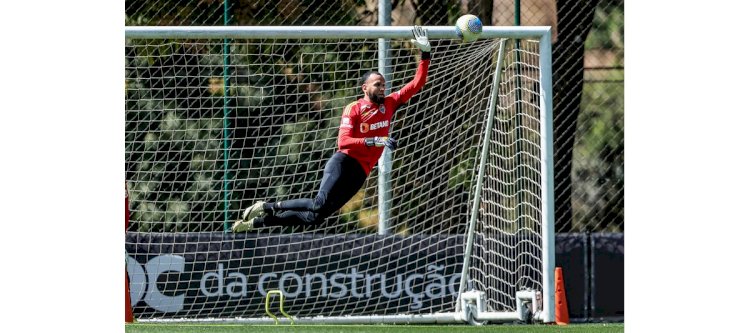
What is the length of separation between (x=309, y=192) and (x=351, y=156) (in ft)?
4.69

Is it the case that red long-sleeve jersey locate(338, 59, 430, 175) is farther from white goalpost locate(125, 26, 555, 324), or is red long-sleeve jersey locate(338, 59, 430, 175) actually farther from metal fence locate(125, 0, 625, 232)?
metal fence locate(125, 0, 625, 232)

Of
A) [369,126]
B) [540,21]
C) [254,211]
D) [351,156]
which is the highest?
[540,21]

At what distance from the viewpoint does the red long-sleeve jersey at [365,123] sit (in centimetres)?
996

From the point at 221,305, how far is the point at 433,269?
5.97 ft

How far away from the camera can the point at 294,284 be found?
444 inches

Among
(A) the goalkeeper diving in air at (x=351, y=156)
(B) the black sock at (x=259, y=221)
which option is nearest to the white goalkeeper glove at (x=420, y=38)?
(A) the goalkeeper diving in air at (x=351, y=156)

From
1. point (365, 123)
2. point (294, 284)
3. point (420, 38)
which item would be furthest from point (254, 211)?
point (420, 38)

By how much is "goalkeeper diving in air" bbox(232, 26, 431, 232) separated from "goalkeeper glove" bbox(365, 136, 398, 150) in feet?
0.53

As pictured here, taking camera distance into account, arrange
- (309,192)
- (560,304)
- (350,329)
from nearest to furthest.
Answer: (350,329), (560,304), (309,192)

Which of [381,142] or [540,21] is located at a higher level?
[540,21]

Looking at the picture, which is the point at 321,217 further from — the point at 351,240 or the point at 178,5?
the point at 178,5

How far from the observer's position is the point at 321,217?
33.6 feet

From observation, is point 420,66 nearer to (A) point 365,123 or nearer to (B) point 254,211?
(A) point 365,123

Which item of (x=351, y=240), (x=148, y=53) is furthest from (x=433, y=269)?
(x=148, y=53)
